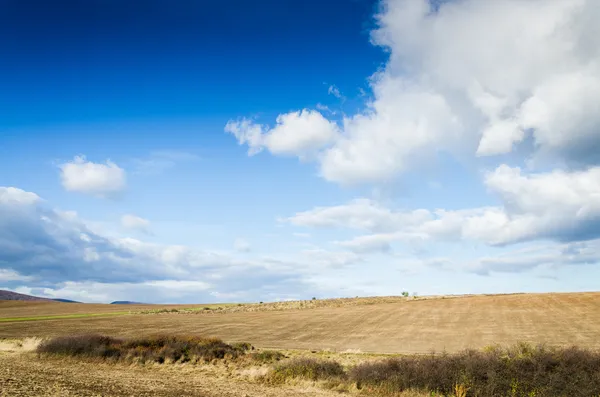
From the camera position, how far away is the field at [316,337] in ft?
64.5

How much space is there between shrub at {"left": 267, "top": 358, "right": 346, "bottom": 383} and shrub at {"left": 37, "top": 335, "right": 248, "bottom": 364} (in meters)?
6.69

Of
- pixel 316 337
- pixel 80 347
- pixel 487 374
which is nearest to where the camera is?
pixel 487 374

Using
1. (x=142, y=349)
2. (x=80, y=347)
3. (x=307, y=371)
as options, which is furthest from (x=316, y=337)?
(x=80, y=347)

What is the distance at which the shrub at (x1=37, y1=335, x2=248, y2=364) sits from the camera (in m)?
29.2

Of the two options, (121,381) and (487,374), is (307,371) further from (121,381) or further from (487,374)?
(121,381)

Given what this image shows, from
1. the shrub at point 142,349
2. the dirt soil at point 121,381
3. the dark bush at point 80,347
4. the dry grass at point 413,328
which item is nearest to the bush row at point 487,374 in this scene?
the dirt soil at point 121,381

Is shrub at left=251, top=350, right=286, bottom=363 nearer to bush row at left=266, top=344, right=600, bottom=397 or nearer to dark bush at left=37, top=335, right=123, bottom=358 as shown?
bush row at left=266, top=344, right=600, bottom=397

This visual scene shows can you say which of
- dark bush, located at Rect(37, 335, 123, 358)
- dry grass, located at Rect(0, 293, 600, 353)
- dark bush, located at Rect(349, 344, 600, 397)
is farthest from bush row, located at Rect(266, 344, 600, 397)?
dry grass, located at Rect(0, 293, 600, 353)

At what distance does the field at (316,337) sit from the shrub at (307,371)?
1190mm

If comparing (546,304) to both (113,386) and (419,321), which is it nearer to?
(419,321)

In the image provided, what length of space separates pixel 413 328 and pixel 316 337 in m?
12.6

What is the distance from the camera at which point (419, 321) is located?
58.5 metres

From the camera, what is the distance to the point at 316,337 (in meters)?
48.2

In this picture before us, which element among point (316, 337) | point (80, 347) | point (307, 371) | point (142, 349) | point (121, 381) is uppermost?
point (80, 347)
